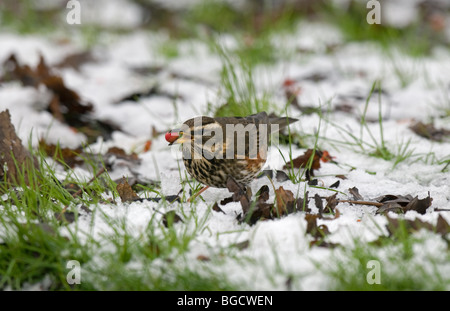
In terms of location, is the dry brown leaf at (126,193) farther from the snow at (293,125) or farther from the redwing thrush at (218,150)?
the redwing thrush at (218,150)

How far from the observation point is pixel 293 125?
4.40 metres

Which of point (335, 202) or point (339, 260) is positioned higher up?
point (335, 202)

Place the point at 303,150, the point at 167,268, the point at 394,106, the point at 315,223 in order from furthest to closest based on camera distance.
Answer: the point at 394,106 < the point at 303,150 < the point at 315,223 < the point at 167,268

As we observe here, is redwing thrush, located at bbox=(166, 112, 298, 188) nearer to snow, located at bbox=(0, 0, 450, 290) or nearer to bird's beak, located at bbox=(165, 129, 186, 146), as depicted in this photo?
bird's beak, located at bbox=(165, 129, 186, 146)

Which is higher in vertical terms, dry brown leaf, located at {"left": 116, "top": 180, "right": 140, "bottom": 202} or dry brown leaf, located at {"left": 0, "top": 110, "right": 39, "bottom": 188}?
dry brown leaf, located at {"left": 0, "top": 110, "right": 39, "bottom": 188}

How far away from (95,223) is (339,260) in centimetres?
125

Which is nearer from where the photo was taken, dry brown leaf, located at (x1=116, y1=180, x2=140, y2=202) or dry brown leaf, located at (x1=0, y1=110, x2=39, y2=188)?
dry brown leaf, located at (x1=116, y1=180, x2=140, y2=202)

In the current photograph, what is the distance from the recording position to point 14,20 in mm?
7930

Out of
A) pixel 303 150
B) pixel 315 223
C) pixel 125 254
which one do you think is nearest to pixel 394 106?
pixel 303 150

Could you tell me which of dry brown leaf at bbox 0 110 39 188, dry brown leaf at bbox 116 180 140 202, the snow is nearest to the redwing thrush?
the snow

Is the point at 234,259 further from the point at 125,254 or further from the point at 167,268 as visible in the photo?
the point at 125,254

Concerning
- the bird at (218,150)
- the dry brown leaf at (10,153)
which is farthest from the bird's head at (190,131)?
the dry brown leaf at (10,153)

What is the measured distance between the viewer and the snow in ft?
8.64
